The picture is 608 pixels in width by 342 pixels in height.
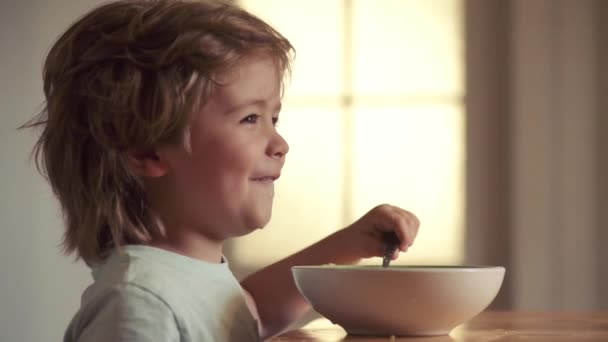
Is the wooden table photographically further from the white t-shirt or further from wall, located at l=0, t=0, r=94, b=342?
wall, located at l=0, t=0, r=94, b=342

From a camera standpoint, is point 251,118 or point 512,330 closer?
point 512,330

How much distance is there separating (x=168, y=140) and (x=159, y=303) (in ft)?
0.77

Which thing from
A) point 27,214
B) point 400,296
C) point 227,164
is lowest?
point 27,214

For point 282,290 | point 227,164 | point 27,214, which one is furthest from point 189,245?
point 27,214

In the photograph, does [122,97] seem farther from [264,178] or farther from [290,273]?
[290,273]

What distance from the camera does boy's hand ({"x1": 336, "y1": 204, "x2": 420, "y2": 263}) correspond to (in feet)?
3.75

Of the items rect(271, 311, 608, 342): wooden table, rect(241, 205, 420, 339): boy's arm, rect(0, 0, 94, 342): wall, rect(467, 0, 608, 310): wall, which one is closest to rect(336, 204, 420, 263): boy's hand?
rect(241, 205, 420, 339): boy's arm

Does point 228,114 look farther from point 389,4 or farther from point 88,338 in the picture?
point 389,4

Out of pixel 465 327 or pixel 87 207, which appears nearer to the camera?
pixel 465 327

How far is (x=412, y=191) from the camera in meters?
2.35

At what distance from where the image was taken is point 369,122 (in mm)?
2385

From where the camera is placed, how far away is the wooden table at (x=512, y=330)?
0.89m

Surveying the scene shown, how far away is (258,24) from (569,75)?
3.84 feet

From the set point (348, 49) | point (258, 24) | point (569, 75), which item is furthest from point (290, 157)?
point (258, 24)
